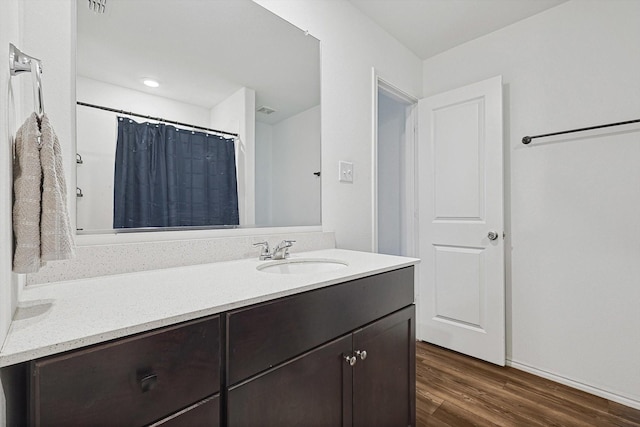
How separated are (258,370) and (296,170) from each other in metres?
1.03

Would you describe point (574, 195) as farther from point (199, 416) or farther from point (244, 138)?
point (199, 416)

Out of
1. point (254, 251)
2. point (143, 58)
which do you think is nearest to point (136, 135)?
point (143, 58)

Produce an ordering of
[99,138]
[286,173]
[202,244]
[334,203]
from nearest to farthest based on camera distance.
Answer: [99,138], [202,244], [286,173], [334,203]

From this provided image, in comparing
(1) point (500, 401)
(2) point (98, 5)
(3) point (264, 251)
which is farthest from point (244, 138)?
(1) point (500, 401)

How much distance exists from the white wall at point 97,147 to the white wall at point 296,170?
0.64 m

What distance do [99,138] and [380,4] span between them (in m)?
1.77

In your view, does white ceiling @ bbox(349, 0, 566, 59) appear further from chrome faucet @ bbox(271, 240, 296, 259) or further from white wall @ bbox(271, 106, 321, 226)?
chrome faucet @ bbox(271, 240, 296, 259)

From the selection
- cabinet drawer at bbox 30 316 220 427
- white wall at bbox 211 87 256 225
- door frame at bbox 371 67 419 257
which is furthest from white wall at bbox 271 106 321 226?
door frame at bbox 371 67 419 257

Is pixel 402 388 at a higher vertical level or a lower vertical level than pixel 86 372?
lower

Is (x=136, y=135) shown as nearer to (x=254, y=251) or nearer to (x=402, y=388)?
(x=254, y=251)

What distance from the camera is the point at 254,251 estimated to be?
4.39 feet

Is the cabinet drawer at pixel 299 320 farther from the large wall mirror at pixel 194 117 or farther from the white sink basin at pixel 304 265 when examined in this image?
the large wall mirror at pixel 194 117

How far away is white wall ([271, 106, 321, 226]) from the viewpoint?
1.49 m

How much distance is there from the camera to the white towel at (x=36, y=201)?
1.87 ft
